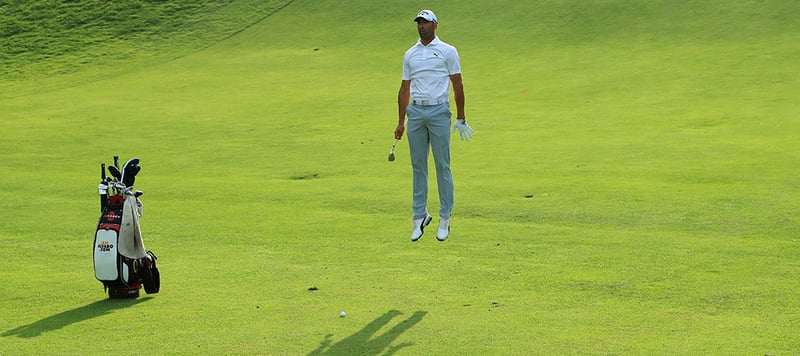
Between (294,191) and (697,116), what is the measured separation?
1250 centimetres

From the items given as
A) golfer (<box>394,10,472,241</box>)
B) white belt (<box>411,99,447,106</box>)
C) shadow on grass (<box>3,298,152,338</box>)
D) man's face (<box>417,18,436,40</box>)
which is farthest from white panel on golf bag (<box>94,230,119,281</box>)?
man's face (<box>417,18,436,40</box>)

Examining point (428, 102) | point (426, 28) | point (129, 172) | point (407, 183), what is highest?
point (426, 28)

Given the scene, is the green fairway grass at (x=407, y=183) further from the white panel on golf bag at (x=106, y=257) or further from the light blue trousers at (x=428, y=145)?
the light blue trousers at (x=428, y=145)

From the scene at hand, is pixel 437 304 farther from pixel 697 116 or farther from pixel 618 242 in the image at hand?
pixel 697 116

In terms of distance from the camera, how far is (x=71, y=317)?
11.7 metres

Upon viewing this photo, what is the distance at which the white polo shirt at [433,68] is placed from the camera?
12.3 meters

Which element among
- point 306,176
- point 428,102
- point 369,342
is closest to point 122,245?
point 369,342

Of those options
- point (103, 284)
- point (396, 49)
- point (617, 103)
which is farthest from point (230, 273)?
point (396, 49)

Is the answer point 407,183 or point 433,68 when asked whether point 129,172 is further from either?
point 407,183

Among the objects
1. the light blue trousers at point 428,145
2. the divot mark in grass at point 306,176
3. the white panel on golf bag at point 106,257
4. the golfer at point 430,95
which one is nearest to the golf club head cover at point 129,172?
the white panel on golf bag at point 106,257

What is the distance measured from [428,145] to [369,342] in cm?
315

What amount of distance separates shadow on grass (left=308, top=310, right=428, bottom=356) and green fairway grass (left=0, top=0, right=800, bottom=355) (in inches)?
1.6

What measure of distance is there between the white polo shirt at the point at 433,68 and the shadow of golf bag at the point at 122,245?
3478 mm

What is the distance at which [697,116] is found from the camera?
27.6m
